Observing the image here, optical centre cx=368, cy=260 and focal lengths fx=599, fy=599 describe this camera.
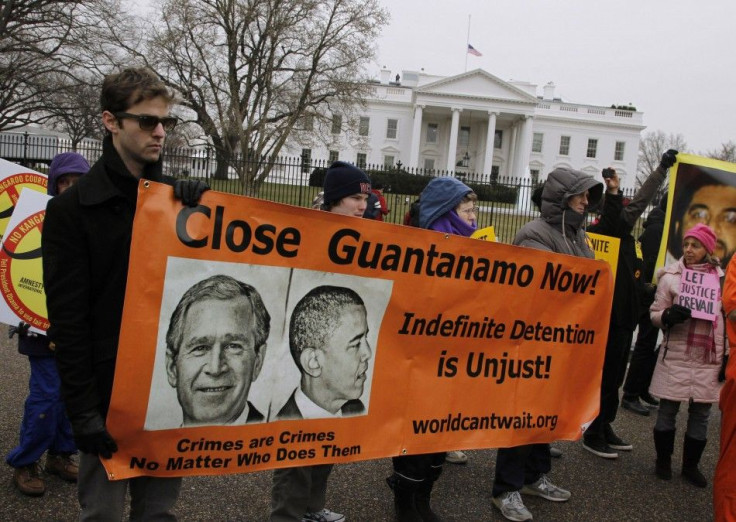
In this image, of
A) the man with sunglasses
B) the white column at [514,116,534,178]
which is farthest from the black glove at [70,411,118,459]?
the white column at [514,116,534,178]

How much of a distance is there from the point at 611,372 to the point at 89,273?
4013mm

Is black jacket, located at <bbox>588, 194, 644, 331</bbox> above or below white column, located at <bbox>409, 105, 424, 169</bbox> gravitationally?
below

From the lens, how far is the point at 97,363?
213cm

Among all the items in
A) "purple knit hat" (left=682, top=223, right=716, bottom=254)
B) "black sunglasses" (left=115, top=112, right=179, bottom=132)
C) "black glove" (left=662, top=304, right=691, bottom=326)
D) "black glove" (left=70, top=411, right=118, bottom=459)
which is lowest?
"black glove" (left=70, top=411, right=118, bottom=459)

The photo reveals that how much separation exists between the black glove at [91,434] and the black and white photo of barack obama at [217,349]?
0.93 ft

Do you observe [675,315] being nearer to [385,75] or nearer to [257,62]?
[257,62]

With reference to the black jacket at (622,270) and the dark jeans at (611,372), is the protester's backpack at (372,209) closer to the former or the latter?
the black jacket at (622,270)

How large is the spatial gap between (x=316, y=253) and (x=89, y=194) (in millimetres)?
930

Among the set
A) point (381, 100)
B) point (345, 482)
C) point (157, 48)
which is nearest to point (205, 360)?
point (345, 482)

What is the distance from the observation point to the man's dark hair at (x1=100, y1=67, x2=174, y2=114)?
6.95 feet

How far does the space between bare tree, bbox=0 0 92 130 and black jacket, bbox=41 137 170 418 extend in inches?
1040

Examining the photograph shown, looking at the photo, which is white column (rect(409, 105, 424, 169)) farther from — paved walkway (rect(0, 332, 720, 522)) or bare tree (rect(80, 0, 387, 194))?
paved walkway (rect(0, 332, 720, 522))

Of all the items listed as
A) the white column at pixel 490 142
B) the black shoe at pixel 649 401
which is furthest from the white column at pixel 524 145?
the black shoe at pixel 649 401

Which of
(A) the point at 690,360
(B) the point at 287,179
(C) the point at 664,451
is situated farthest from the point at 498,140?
(C) the point at 664,451
